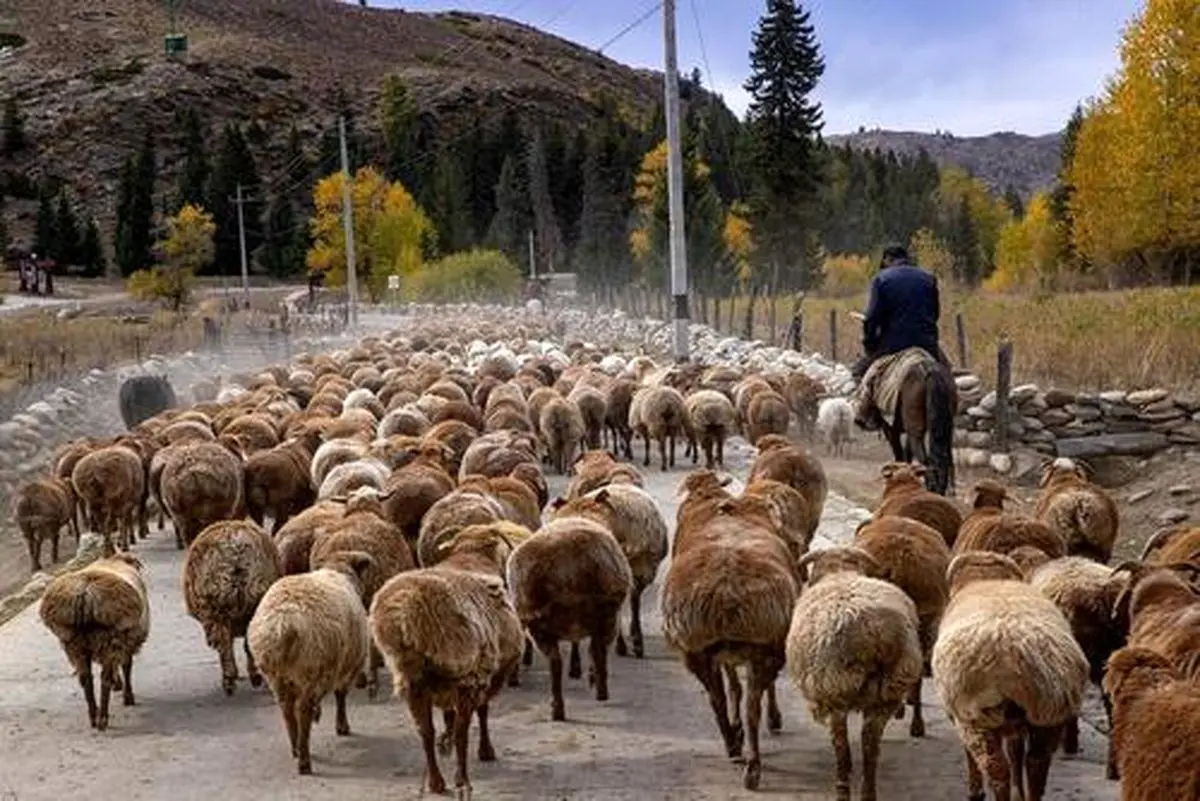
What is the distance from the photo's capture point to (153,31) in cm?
15288

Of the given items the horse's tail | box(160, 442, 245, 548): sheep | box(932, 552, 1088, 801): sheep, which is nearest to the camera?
box(932, 552, 1088, 801): sheep

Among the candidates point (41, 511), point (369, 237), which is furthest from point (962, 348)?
point (369, 237)

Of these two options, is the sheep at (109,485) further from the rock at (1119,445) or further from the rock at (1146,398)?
the rock at (1146,398)

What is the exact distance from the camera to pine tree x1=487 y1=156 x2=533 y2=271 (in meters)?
94.2

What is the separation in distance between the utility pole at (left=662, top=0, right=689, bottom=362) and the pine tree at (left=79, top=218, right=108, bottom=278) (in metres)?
80.6

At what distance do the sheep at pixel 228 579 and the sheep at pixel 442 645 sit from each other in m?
2.04

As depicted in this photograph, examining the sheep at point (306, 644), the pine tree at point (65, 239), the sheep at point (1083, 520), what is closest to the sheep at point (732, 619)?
the sheep at point (306, 644)

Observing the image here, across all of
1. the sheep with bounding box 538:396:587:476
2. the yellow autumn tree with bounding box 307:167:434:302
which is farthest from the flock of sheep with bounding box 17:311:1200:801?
the yellow autumn tree with bounding box 307:167:434:302

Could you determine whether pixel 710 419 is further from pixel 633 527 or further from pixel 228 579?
pixel 228 579

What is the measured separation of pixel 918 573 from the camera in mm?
7676

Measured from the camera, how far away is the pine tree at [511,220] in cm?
9425

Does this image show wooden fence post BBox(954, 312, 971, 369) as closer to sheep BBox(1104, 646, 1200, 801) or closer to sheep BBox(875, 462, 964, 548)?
sheep BBox(875, 462, 964, 548)

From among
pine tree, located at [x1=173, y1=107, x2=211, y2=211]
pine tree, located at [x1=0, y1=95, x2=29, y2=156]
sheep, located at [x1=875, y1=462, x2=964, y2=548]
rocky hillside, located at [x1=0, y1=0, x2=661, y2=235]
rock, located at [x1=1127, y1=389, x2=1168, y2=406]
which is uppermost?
rocky hillside, located at [x1=0, y1=0, x2=661, y2=235]

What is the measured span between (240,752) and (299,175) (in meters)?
114
